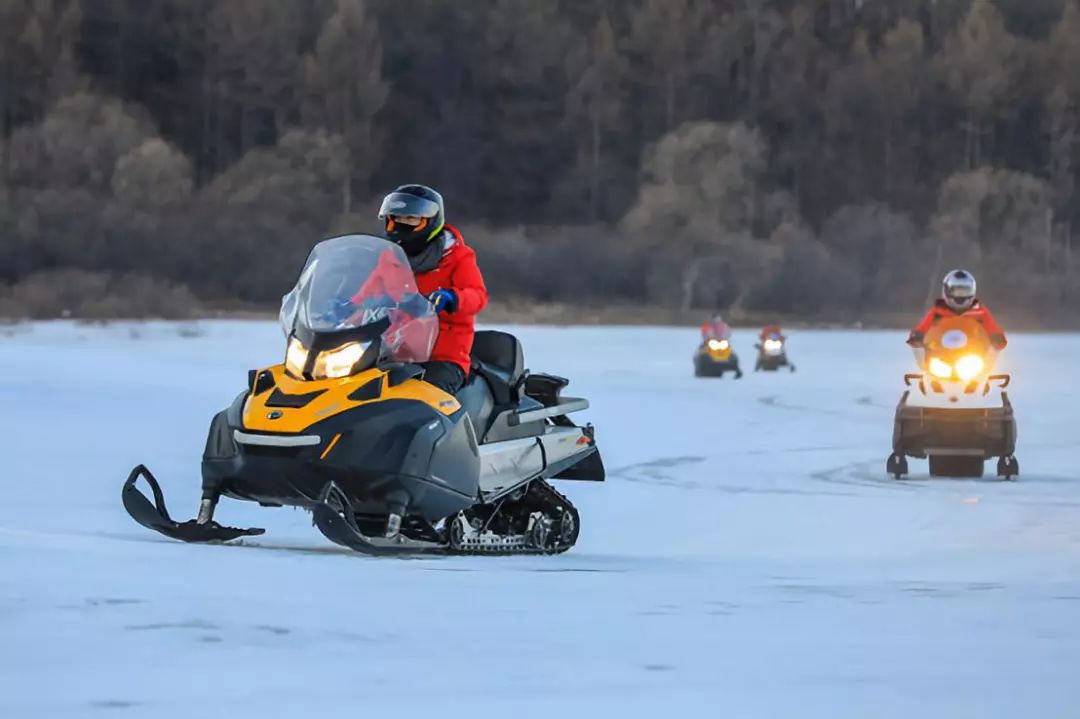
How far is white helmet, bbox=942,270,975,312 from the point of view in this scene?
48.7 feet

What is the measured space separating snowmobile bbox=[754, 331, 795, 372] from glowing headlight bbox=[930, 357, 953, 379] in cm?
1872

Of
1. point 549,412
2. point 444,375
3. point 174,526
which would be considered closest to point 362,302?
point 444,375

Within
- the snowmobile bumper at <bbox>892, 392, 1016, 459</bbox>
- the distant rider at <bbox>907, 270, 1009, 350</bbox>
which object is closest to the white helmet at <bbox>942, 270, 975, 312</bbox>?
the distant rider at <bbox>907, 270, 1009, 350</bbox>

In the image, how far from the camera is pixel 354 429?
7.98 meters

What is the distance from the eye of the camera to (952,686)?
5340mm

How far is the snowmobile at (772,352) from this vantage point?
3359 centimetres

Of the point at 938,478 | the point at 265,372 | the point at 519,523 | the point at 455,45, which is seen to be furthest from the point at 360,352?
the point at 455,45

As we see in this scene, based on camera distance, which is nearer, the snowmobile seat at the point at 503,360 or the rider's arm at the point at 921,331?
the snowmobile seat at the point at 503,360

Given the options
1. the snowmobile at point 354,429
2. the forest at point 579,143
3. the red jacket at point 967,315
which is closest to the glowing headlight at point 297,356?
the snowmobile at point 354,429

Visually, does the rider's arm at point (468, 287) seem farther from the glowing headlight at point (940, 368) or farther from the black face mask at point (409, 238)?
the glowing headlight at point (940, 368)

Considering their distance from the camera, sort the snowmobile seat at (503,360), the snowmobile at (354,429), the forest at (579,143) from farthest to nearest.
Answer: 1. the forest at (579,143)
2. the snowmobile seat at (503,360)
3. the snowmobile at (354,429)

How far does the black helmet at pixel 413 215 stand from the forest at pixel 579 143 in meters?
60.3

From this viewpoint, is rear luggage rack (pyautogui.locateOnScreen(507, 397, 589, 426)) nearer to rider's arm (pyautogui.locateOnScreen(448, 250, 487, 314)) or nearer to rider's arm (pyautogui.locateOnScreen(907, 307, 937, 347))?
rider's arm (pyautogui.locateOnScreen(448, 250, 487, 314))

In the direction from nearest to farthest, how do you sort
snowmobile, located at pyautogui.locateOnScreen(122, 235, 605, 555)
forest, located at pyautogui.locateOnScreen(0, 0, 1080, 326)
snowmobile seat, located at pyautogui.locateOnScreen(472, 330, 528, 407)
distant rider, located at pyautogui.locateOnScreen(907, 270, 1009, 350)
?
snowmobile, located at pyautogui.locateOnScreen(122, 235, 605, 555) → snowmobile seat, located at pyautogui.locateOnScreen(472, 330, 528, 407) → distant rider, located at pyautogui.locateOnScreen(907, 270, 1009, 350) → forest, located at pyautogui.locateOnScreen(0, 0, 1080, 326)
